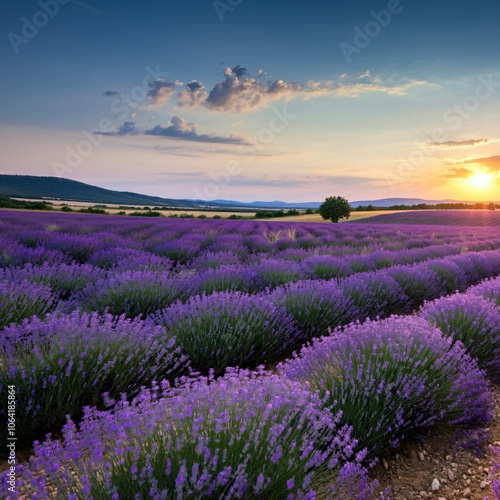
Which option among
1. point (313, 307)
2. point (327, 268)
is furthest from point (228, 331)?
point (327, 268)

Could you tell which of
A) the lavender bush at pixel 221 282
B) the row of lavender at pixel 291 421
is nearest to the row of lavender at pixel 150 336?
the row of lavender at pixel 291 421

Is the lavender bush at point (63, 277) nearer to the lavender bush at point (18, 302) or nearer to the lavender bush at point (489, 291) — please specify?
the lavender bush at point (18, 302)

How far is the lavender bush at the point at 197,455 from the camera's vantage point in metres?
1.42

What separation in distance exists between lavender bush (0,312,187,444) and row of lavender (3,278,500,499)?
0.36 m

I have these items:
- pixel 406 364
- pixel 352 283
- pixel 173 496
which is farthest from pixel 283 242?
pixel 173 496

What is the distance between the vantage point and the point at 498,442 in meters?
2.84

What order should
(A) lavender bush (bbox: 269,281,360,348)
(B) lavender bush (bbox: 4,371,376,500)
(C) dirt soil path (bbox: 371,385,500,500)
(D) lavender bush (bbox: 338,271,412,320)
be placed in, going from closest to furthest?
(B) lavender bush (bbox: 4,371,376,500) < (C) dirt soil path (bbox: 371,385,500,500) < (A) lavender bush (bbox: 269,281,360,348) < (D) lavender bush (bbox: 338,271,412,320)

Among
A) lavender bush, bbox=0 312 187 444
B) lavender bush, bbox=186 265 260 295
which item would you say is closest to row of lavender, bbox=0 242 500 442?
lavender bush, bbox=0 312 187 444

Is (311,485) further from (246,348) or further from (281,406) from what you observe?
(246,348)

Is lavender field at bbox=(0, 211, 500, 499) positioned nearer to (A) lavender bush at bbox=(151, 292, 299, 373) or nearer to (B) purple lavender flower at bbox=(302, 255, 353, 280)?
(A) lavender bush at bbox=(151, 292, 299, 373)

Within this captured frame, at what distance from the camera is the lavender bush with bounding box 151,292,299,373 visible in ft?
12.1

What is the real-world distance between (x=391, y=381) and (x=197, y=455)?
5.34ft

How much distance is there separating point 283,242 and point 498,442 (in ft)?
28.1

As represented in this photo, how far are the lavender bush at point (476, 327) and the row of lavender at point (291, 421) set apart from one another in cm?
1
